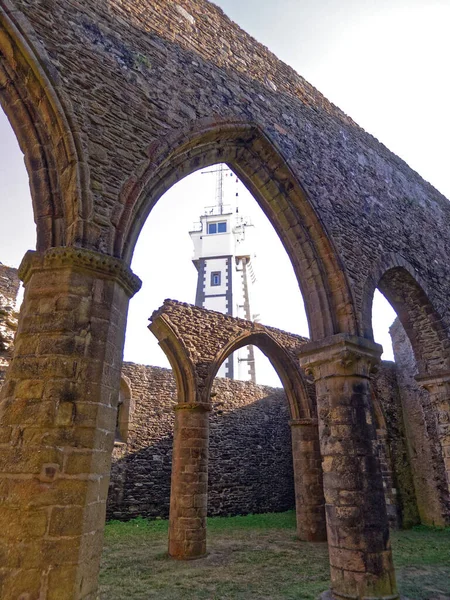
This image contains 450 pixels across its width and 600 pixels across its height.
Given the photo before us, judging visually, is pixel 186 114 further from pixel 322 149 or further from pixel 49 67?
pixel 322 149

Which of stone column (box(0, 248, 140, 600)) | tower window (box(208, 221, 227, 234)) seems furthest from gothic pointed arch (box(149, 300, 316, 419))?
tower window (box(208, 221, 227, 234))

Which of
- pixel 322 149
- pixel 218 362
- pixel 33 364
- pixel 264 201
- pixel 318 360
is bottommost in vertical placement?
pixel 33 364

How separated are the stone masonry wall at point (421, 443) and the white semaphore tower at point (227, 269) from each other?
12914 mm

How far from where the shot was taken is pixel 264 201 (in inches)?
231

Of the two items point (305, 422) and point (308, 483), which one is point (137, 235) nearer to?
point (305, 422)

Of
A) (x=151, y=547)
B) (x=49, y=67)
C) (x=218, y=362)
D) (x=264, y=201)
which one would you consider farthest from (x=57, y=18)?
(x=151, y=547)

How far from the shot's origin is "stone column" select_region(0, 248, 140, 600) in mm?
2340

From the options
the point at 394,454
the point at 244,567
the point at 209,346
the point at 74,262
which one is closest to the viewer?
the point at 74,262

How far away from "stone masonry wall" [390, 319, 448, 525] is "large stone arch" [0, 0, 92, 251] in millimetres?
10671

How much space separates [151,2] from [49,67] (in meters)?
2.39

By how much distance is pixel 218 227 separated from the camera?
110 feet

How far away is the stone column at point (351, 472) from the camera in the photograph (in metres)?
4.17

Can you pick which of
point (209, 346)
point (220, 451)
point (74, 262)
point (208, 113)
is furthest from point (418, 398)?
point (74, 262)

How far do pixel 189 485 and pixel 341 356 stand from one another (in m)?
4.27
